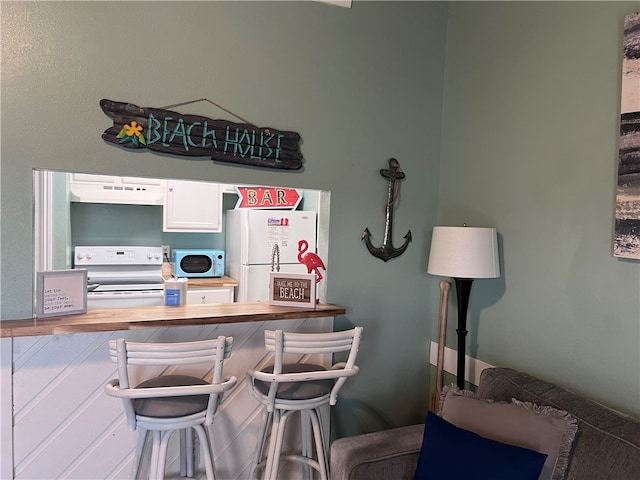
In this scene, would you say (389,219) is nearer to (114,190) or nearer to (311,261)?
(311,261)

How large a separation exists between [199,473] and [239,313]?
81 centimetres

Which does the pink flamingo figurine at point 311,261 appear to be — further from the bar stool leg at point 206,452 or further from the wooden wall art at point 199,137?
the bar stool leg at point 206,452

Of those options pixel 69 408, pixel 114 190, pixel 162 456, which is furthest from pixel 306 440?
pixel 114 190

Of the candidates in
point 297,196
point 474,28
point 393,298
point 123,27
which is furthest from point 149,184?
point 474,28

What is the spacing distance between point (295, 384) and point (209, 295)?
6.03ft

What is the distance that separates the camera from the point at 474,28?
8.20ft

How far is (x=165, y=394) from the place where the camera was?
1.61 meters

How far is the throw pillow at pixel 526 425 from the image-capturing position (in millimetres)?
1494

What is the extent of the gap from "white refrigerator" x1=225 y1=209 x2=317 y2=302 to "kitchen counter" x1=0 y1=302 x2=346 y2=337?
4.20 feet

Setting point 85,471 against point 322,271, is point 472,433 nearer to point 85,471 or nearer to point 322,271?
point 322,271

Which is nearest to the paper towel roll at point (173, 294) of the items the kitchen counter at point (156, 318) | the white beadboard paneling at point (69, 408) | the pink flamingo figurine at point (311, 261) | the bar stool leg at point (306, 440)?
the kitchen counter at point (156, 318)

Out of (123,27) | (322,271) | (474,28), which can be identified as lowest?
(322,271)

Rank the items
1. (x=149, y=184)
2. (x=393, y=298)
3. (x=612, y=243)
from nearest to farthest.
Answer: (x=612, y=243)
(x=393, y=298)
(x=149, y=184)

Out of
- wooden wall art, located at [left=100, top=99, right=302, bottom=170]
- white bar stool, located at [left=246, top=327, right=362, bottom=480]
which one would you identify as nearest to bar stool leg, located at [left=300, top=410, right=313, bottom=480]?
white bar stool, located at [left=246, top=327, right=362, bottom=480]
